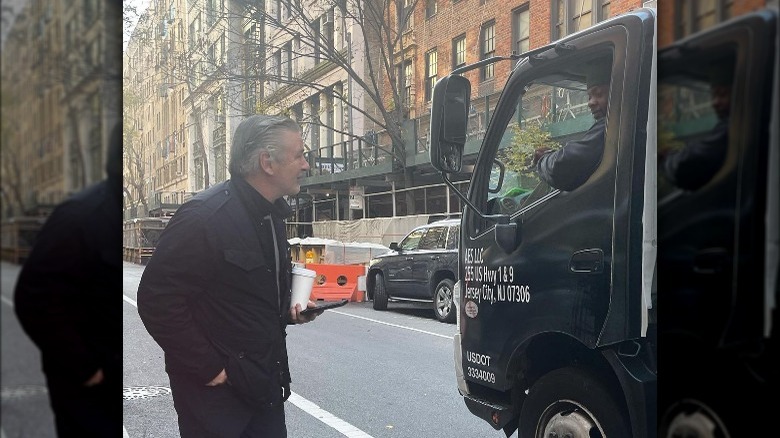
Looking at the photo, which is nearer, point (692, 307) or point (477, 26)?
point (692, 307)

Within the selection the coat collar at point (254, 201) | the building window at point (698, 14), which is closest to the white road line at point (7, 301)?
the coat collar at point (254, 201)

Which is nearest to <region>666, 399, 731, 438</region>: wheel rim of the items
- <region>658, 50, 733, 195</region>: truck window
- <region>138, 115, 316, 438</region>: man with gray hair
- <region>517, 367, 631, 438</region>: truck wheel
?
<region>517, 367, 631, 438</region>: truck wheel

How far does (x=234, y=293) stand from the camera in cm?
208

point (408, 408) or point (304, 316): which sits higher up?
point (304, 316)

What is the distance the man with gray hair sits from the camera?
6.81ft

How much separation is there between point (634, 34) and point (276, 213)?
109cm

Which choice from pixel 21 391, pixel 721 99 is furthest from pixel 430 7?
pixel 21 391

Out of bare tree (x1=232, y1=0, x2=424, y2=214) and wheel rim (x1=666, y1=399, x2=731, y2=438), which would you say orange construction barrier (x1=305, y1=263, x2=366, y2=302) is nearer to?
bare tree (x1=232, y1=0, x2=424, y2=214)

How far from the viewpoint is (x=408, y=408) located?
220 cm

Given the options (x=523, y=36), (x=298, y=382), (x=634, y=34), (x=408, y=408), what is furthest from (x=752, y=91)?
(x=298, y=382)

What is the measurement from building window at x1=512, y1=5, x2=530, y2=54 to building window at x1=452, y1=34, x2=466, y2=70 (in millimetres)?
147

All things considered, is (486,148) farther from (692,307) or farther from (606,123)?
(692,307)

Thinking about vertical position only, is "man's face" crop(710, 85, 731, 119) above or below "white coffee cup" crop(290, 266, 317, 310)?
above

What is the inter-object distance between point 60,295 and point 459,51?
1237 mm
